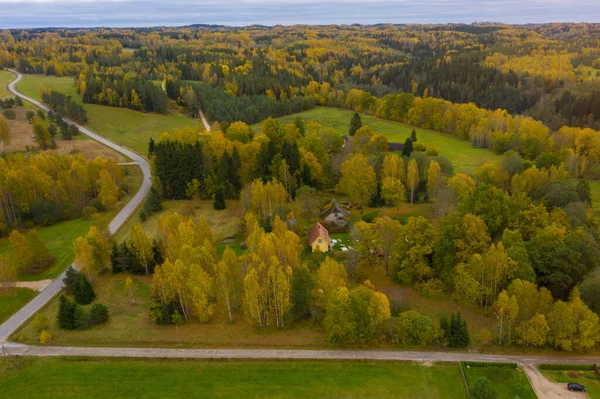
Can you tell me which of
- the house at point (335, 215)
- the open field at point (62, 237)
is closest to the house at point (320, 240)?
the house at point (335, 215)

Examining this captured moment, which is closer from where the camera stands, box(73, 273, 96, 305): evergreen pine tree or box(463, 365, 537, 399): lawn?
box(463, 365, 537, 399): lawn

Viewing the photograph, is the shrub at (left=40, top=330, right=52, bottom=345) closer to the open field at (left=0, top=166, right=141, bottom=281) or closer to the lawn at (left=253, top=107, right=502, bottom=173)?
the open field at (left=0, top=166, right=141, bottom=281)

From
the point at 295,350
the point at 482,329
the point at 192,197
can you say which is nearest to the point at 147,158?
the point at 192,197

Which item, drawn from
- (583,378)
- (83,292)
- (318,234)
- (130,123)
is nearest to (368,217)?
(318,234)

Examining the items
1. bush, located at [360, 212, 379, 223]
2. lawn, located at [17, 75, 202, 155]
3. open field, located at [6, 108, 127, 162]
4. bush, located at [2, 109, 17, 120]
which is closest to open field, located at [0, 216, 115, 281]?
open field, located at [6, 108, 127, 162]

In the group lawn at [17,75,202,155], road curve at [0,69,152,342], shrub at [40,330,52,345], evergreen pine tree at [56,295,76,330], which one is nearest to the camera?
shrub at [40,330,52,345]

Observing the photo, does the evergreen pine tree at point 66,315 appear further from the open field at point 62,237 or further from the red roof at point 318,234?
the red roof at point 318,234
